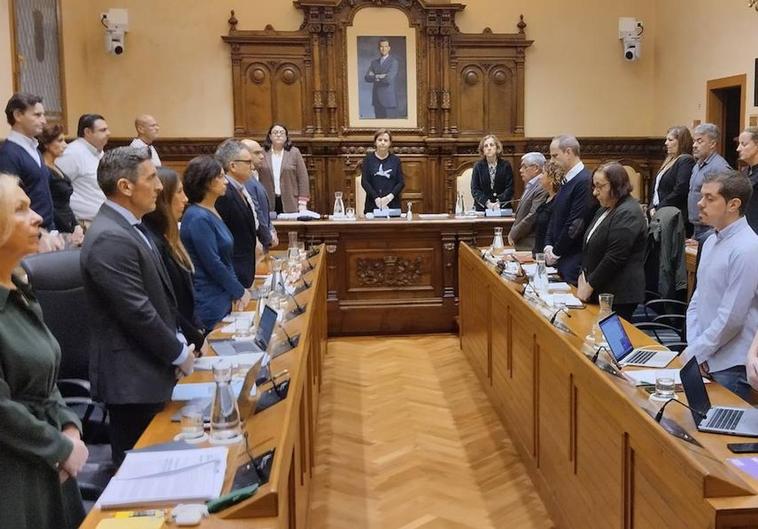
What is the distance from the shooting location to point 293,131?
9523mm

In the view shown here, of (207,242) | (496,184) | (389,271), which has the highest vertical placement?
(496,184)

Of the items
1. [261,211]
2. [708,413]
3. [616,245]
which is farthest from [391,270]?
[708,413]

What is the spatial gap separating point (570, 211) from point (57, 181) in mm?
3347

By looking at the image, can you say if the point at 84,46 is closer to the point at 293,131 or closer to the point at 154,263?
the point at 293,131

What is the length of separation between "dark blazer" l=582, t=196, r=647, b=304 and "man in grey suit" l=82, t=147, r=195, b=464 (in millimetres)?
2221

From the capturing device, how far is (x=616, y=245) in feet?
12.8

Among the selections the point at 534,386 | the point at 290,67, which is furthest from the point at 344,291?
the point at 290,67

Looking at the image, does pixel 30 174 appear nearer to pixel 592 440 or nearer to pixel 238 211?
pixel 238 211

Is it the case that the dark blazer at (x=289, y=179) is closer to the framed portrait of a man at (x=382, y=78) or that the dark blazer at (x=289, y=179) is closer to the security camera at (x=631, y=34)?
the framed portrait of a man at (x=382, y=78)

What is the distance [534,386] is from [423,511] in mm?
781

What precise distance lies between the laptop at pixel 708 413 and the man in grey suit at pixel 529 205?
319cm

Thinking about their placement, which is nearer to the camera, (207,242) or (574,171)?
(207,242)

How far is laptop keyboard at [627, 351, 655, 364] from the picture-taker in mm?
2811

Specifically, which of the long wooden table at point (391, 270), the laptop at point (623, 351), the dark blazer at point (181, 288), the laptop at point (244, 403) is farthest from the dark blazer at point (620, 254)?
the long wooden table at point (391, 270)
